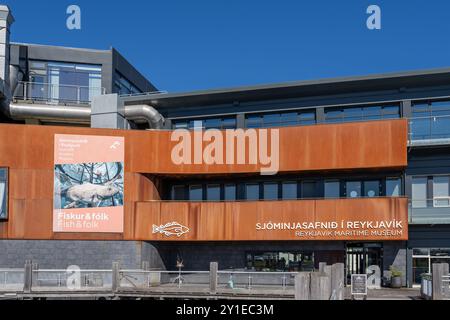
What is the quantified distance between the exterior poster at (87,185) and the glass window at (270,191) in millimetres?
8399

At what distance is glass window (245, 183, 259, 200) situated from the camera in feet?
114

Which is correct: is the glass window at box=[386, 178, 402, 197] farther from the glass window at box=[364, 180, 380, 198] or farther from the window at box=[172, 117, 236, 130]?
the window at box=[172, 117, 236, 130]

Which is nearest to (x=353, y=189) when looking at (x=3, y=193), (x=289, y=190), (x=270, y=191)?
(x=289, y=190)

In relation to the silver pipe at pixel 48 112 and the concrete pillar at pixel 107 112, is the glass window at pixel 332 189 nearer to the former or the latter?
the concrete pillar at pixel 107 112

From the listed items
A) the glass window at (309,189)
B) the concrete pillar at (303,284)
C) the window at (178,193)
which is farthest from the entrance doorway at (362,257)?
the concrete pillar at (303,284)

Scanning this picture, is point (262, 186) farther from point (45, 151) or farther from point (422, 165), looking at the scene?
point (45, 151)

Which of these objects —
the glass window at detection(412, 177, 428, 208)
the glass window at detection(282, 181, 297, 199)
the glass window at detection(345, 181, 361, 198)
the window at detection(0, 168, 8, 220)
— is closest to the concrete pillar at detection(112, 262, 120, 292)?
the window at detection(0, 168, 8, 220)

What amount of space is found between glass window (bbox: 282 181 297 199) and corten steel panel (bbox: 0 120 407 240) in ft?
6.90

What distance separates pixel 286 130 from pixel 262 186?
13.4 feet

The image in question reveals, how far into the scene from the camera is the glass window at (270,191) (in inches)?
1358

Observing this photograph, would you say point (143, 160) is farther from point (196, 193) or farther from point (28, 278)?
point (28, 278)

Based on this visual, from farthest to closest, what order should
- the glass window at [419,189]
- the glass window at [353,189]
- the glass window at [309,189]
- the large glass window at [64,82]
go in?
the large glass window at [64,82] < the glass window at [309,189] < the glass window at [353,189] < the glass window at [419,189]

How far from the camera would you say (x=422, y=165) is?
32281 millimetres

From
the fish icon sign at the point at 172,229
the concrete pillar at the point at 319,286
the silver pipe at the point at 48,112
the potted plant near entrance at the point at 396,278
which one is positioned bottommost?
the potted plant near entrance at the point at 396,278
